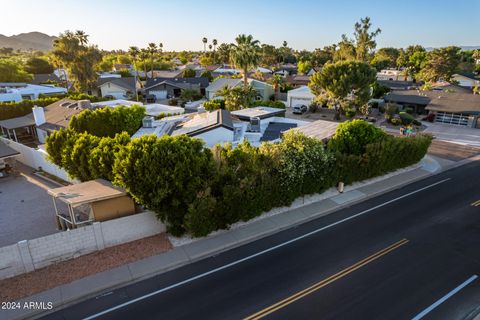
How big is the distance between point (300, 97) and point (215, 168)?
137 ft

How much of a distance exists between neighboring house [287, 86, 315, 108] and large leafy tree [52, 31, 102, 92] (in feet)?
114

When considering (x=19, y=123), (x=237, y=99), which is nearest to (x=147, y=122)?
(x=237, y=99)

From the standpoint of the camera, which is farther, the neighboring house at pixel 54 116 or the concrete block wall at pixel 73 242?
the neighboring house at pixel 54 116

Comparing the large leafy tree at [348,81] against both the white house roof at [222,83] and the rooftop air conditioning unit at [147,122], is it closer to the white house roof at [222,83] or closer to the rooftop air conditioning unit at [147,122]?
the white house roof at [222,83]

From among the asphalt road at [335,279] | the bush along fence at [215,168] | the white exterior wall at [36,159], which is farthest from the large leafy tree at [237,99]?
the asphalt road at [335,279]

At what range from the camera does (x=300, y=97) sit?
5391 cm

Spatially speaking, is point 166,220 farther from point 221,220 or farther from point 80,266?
point 80,266

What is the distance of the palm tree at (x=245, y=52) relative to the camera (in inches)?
1837

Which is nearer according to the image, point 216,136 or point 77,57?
point 216,136

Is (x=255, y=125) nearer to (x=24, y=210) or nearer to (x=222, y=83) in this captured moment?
(x=24, y=210)

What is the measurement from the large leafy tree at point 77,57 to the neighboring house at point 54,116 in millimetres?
18420

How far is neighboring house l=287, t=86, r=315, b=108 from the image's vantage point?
5304cm

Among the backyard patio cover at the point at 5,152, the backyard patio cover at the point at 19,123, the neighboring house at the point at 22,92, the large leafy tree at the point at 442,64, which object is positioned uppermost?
the large leafy tree at the point at 442,64

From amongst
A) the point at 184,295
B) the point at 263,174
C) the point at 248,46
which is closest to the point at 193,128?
the point at 263,174
